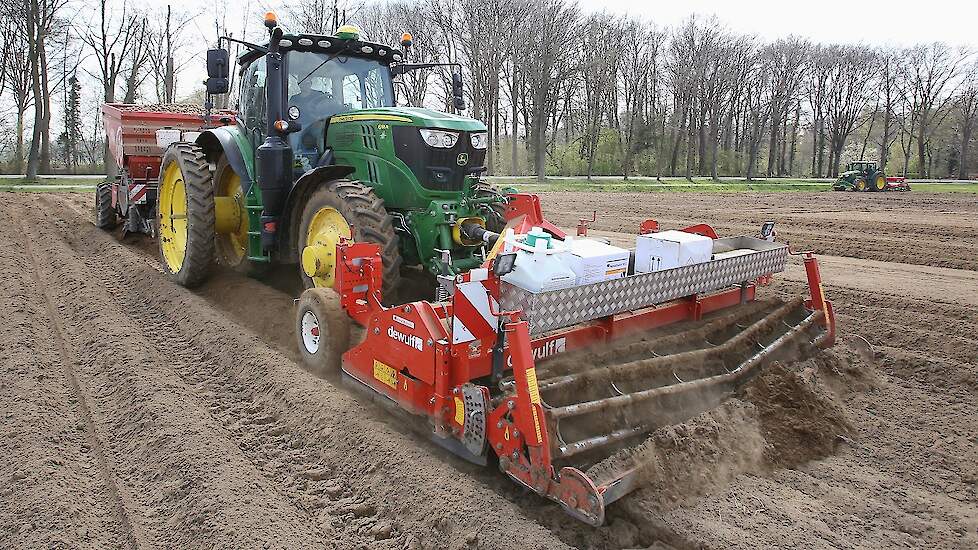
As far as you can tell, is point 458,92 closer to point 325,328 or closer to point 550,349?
point 325,328

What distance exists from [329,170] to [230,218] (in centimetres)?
206

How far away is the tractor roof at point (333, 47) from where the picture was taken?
610cm

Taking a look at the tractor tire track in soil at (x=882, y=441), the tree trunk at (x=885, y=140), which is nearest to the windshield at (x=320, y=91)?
the tractor tire track in soil at (x=882, y=441)

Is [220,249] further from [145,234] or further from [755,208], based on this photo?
[755,208]

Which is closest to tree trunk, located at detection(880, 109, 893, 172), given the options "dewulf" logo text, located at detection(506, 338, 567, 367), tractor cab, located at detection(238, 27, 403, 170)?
tractor cab, located at detection(238, 27, 403, 170)

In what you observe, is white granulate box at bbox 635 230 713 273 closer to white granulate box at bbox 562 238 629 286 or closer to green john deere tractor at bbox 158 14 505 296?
white granulate box at bbox 562 238 629 286

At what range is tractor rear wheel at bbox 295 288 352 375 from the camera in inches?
Answer: 178

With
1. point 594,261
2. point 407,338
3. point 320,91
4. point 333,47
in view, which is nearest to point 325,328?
point 407,338

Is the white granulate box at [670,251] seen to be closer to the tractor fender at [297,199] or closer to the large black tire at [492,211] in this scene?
the large black tire at [492,211]

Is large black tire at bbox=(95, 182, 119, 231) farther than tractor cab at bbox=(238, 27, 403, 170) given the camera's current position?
Yes

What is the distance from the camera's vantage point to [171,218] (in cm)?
759

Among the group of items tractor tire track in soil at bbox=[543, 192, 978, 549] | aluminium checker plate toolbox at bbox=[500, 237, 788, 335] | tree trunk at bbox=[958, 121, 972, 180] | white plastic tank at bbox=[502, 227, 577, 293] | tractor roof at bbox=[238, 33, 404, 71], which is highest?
tree trunk at bbox=[958, 121, 972, 180]

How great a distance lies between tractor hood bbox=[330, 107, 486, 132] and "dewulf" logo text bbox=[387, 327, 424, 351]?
6.98 ft

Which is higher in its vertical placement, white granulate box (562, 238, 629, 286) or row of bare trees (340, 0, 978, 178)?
row of bare trees (340, 0, 978, 178)
